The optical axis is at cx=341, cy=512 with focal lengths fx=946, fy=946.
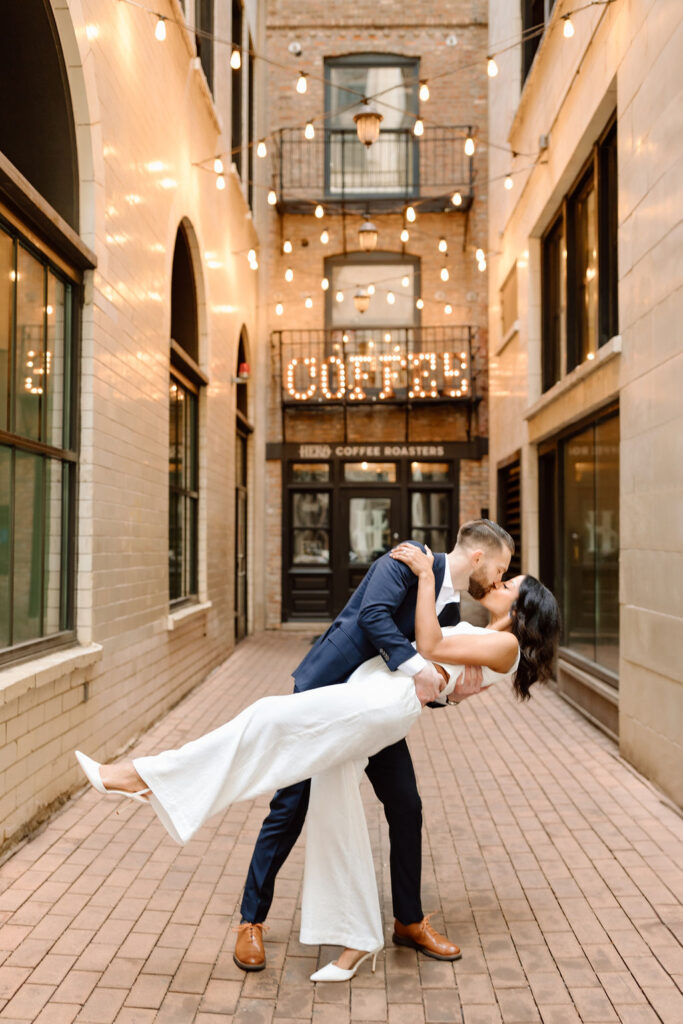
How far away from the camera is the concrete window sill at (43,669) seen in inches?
187

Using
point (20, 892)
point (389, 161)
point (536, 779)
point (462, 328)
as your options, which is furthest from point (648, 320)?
point (389, 161)

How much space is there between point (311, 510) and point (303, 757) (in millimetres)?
13575

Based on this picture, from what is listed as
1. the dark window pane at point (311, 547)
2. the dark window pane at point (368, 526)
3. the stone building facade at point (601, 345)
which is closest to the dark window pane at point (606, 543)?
the stone building facade at point (601, 345)

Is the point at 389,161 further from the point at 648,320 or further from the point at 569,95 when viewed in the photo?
the point at 648,320

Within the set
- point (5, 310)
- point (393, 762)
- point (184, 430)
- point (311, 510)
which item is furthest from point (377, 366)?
point (393, 762)

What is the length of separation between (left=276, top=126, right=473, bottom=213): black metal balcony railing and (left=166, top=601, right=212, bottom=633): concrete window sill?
875 centimetres

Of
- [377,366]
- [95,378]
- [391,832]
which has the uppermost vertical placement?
[377,366]

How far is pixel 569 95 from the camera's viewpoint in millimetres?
9023

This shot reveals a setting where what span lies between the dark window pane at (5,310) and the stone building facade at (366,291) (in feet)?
37.2

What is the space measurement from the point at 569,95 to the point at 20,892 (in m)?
8.24

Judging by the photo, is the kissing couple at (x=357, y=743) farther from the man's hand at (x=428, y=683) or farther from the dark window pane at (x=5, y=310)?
the dark window pane at (x=5, y=310)

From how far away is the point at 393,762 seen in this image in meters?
3.82

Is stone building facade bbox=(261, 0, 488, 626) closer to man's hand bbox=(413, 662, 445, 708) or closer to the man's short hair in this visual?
the man's short hair

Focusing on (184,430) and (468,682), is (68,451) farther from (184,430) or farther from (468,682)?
(184,430)
